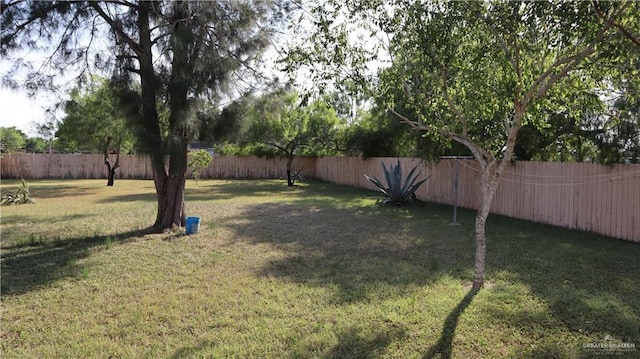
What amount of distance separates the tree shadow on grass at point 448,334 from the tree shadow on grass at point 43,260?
413 cm

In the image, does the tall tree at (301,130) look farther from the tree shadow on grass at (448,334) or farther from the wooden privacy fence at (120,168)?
the tree shadow on grass at (448,334)

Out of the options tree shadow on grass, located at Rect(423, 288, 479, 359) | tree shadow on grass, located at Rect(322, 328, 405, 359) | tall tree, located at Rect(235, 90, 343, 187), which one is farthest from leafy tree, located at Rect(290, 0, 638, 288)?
tall tree, located at Rect(235, 90, 343, 187)

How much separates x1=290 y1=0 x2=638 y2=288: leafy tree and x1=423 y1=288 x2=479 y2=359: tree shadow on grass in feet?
1.58

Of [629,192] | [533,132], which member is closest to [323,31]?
[629,192]

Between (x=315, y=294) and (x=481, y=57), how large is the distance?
277cm

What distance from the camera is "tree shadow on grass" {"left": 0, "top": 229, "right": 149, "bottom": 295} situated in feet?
14.6

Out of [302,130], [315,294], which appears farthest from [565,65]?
[302,130]

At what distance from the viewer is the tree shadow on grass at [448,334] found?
9.22ft

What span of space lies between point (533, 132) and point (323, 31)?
6449mm

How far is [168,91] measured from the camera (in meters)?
6.15

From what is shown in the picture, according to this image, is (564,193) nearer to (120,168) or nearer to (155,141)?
(155,141)

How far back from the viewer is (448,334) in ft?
10.1

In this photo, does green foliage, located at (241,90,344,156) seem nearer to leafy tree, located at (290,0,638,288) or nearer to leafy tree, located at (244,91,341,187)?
leafy tree, located at (244,91,341,187)

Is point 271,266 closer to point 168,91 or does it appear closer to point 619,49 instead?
point 168,91
